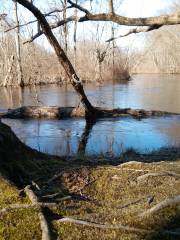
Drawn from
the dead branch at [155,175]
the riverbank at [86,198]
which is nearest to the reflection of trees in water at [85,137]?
the riverbank at [86,198]

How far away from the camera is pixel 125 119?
1809 cm

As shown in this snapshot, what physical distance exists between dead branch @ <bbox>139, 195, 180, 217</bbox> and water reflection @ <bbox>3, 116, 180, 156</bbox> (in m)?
6.71

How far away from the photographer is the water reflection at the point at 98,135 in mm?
12984

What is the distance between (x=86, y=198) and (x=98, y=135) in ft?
32.5

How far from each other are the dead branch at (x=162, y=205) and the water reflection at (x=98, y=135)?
6714 millimetres

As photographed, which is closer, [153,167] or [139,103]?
[153,167]

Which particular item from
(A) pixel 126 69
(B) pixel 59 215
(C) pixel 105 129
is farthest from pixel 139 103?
(A) pixel 126 69

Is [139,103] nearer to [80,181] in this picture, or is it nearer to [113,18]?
[113,18]

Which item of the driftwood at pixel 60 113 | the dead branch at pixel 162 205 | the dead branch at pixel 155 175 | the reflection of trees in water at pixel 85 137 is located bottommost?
the reflection of trees in water at pixel 85 137

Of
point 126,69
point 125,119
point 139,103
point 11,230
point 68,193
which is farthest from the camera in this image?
point 126,69

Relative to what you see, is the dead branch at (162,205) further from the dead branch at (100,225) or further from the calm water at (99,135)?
the calm water at (99,135)

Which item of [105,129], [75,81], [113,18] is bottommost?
[105,129]

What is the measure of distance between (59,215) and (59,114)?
46.5 ft

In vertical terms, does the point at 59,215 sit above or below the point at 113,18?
below
